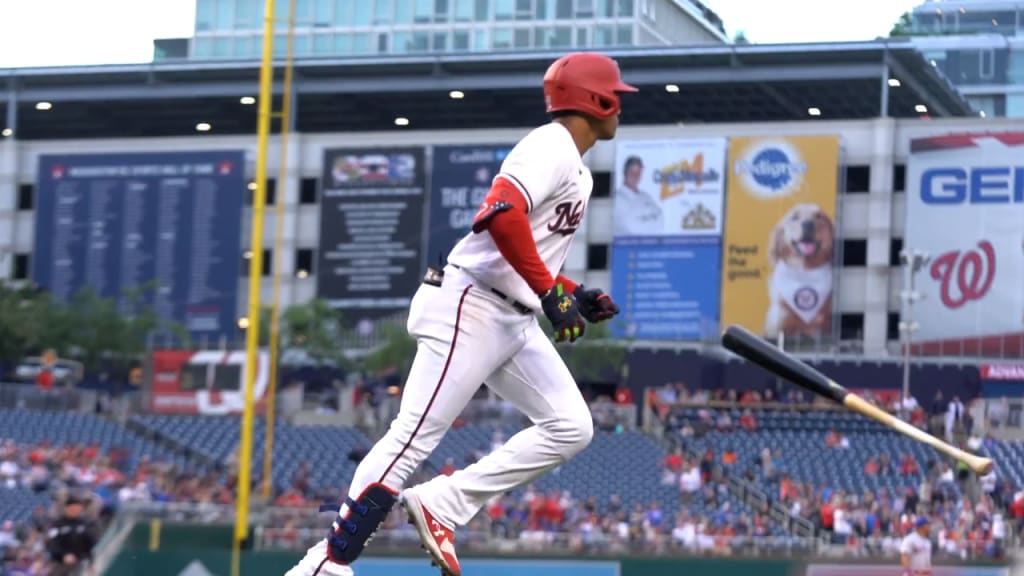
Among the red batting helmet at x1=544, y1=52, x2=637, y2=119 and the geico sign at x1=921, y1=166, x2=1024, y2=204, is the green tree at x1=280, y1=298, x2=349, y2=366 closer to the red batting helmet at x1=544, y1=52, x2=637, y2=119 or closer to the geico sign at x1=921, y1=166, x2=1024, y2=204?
the geico sign at x1=921, y1=166, x2=1024, y2=204

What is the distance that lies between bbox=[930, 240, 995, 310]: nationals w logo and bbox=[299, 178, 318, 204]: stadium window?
17066 millimetres

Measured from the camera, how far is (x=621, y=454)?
1449 inches

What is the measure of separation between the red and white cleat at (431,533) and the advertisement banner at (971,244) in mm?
40715

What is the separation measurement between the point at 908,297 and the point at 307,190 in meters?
18.0

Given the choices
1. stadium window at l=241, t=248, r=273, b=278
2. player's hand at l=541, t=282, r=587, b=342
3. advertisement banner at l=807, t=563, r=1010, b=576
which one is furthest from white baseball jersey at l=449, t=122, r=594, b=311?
stadium window at l=241, t=248, r=273, b=278

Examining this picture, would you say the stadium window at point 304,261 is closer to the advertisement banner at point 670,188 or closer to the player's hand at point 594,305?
the advertisement banner at point 670,188

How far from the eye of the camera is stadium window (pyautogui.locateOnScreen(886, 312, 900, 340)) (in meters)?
50.2

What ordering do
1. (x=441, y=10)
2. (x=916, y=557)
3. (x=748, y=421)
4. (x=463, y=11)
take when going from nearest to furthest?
(x=916, y=557) < (x=748, y=421) < (x=463, y=11) < (x=441, y=10)

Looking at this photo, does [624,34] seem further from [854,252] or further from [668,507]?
[668,507]

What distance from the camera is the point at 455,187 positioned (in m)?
50.1

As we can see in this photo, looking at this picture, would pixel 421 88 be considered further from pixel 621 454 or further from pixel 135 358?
pixel 621 454

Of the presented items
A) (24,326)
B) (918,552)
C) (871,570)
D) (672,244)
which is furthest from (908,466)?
(24,326)

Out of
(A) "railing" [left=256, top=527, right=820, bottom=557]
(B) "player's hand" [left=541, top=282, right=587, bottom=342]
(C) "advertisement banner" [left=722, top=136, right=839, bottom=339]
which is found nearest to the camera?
(B) "player's hand" [left=541, top=282, right=587, bottom=342]

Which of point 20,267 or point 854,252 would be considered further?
point 20,267
